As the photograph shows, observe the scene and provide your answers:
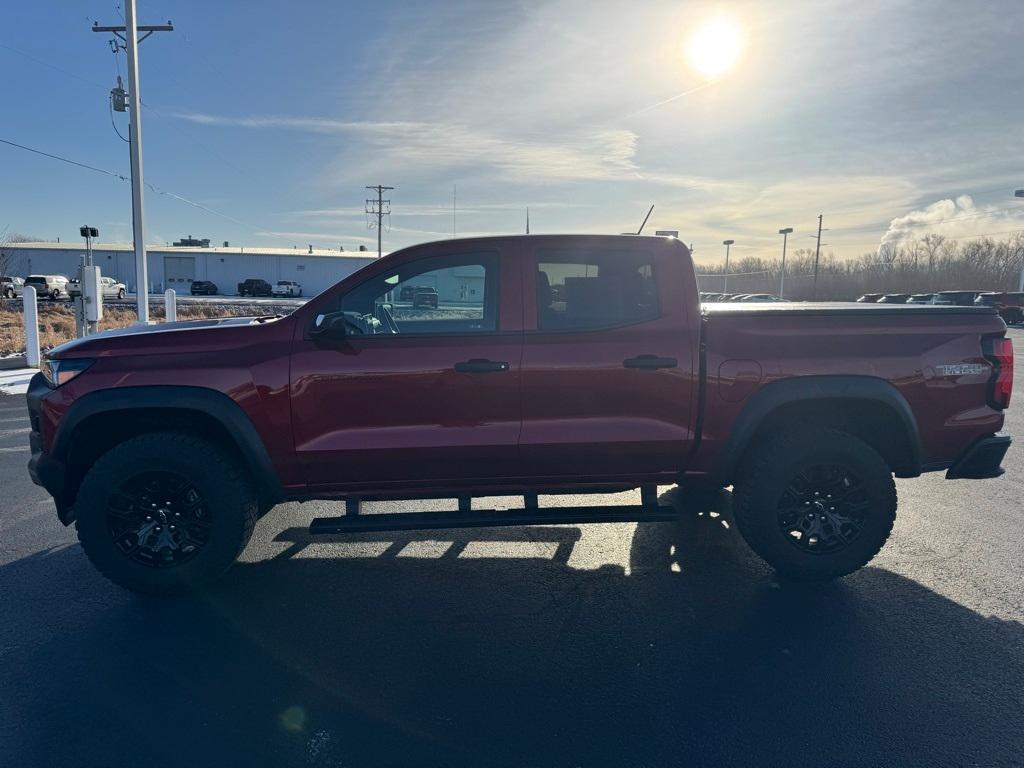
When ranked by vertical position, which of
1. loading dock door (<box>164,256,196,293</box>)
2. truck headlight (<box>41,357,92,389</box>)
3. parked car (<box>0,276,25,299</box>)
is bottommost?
truck headlight (<box>41,357,92,389</box>)

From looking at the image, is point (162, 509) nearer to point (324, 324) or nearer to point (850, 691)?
point (324, 324)

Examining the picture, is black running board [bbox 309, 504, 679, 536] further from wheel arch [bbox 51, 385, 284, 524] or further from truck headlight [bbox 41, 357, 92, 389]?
truck headlight [bbox 41, 357, 92, 389]

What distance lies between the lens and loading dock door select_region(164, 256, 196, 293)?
60.3m

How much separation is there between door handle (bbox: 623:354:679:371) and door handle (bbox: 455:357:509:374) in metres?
0.70

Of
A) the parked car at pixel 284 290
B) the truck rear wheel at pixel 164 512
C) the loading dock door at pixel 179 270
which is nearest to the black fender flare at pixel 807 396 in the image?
the truck rear wheel at pixel 164 512

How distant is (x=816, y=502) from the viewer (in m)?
3.88

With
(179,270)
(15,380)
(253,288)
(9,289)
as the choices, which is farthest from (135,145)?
(179,270)

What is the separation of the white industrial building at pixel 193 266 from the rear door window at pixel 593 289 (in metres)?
58.9

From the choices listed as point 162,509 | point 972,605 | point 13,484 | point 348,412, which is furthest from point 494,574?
point 13,484

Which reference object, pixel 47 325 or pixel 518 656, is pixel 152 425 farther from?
pixel 47 325

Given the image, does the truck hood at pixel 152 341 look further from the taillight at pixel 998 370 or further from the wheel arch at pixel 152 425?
the taillight at pixel 998 370

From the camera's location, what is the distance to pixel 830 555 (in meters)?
3.84

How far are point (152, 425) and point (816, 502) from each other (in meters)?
3.91

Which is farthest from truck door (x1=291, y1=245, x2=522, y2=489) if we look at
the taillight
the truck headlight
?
the taillight
